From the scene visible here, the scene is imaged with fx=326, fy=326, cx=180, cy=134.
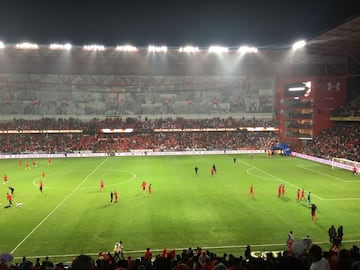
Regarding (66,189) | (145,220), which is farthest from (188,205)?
(66,189)

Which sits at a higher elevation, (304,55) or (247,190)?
(304,55)

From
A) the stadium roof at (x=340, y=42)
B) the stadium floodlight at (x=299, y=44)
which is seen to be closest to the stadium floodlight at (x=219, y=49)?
the stadium floodlight at (x=299, y=44)

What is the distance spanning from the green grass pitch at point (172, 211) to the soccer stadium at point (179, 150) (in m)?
0.15

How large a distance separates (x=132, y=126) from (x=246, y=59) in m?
28.9

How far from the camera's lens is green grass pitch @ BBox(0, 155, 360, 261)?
19.4 metres

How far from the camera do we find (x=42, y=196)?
30.9 meters

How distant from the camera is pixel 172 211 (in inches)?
995

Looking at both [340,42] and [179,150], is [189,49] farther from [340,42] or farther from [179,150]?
[340,42]

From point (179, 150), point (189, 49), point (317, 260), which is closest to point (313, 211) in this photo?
point (317, 260)

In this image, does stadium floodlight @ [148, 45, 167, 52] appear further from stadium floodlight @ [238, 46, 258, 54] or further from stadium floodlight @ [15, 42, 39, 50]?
stadium floodlight @ [15, 42, 39, 50]

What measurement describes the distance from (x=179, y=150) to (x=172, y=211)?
41.7 m

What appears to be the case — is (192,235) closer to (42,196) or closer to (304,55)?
(42,196)

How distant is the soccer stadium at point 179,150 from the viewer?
2038 cm

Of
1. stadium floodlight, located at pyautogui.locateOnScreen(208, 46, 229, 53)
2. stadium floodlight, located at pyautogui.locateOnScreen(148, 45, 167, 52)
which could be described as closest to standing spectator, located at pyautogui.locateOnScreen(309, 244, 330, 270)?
stadium floodlight, located at pyautogui.locateOnScreen(208, 46, 229, 53)
